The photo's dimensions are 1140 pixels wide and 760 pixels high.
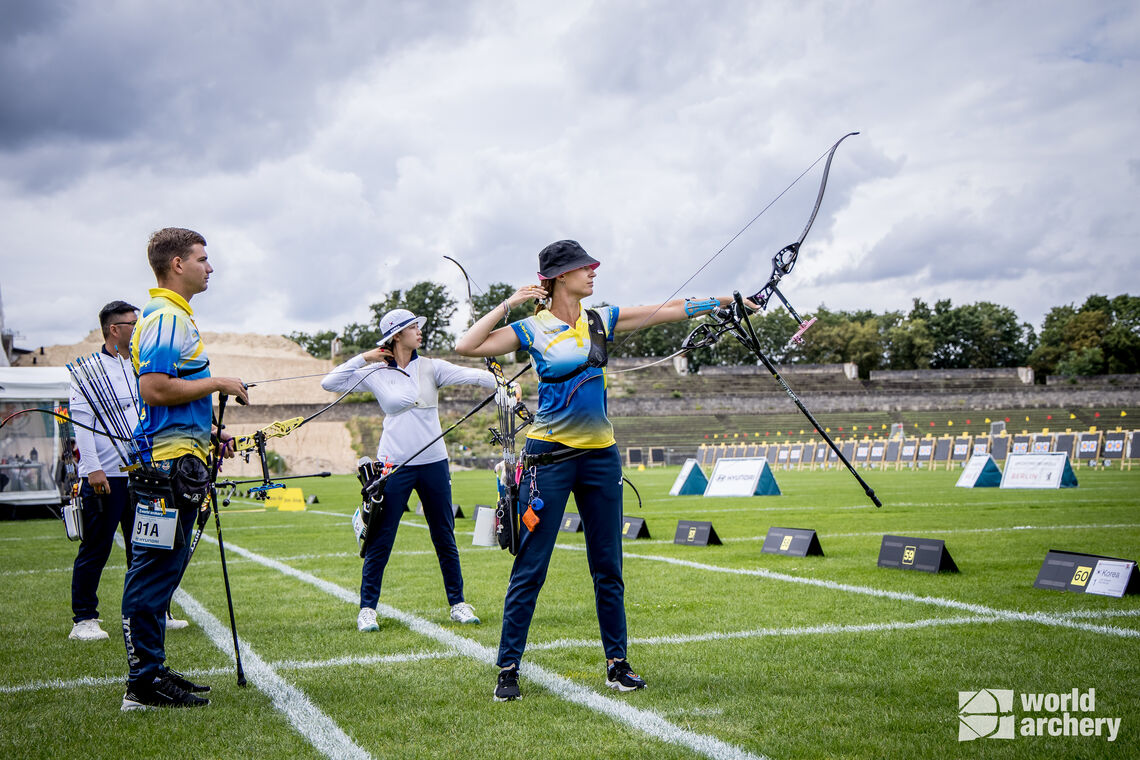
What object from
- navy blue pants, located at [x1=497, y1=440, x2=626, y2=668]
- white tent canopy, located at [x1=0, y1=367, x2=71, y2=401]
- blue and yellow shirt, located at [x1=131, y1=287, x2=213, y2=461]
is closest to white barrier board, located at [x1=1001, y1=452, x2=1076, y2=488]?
navy blue pants, located at [x1=497, y1=440, x2=626, y2=668]

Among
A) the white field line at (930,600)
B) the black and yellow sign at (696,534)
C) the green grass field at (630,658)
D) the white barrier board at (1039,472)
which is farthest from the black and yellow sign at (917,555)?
the white barrier board at (1039,472)

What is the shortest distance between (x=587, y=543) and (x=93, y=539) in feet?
13.1

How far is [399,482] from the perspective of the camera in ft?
21.0

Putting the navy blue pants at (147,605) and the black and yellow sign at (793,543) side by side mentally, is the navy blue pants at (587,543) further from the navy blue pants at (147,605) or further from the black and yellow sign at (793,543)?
the black and yellow sign at (793,543)

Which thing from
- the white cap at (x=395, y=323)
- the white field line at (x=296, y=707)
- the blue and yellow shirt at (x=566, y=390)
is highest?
the white cap at (x=395, y=323)

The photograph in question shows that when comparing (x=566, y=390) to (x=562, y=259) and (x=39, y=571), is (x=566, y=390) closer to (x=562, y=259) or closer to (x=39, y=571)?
(x=562, y=259)

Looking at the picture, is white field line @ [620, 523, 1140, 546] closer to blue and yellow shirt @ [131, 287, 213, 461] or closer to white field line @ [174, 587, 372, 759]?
white field line @ [174, 587, 372, 759]

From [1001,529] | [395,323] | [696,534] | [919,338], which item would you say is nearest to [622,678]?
[395,323]

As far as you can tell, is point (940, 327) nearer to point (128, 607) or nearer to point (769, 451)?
point (769, 451)

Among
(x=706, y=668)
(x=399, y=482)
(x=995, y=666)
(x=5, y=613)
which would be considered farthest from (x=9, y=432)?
(x=995, y=666)

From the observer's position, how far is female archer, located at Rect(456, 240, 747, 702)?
447cm

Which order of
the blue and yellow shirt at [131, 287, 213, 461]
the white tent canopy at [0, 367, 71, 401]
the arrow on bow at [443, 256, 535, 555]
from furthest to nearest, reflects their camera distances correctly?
the white tent canopy at [0, 367, 71, 401] → the arrow on bow at [443, 256, 535, 555] → the blue and yellow shirt at [131, 287, 213, 461]

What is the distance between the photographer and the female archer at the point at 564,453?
447 cm

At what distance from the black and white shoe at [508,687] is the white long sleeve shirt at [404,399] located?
2394 millimetres
